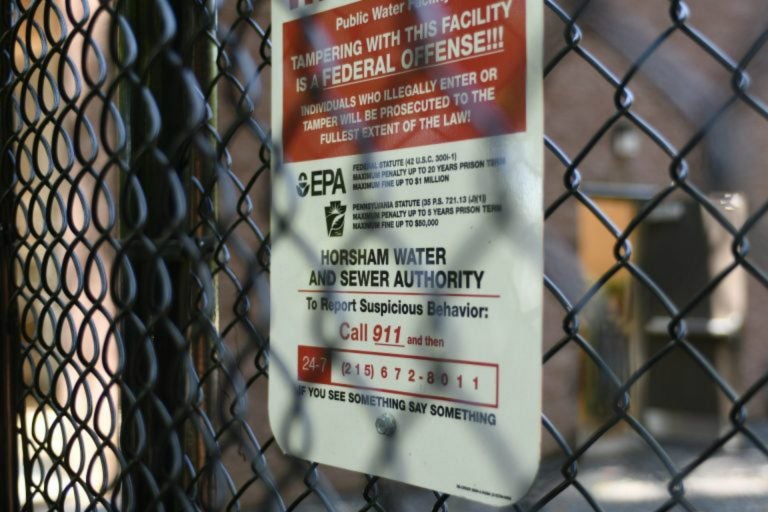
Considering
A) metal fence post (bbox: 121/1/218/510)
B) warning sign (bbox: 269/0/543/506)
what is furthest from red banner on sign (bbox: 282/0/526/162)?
metal fence post (bbox: 121/1/218/510)

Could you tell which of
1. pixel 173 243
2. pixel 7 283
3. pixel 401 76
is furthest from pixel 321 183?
pixel 7 283

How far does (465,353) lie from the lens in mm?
729

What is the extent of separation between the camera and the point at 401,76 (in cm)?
79

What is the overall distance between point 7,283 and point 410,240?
0.99 m

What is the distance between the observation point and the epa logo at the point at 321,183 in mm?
837

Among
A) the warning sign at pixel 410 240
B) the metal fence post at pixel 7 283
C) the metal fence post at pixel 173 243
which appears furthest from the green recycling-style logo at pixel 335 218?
the metal fence post at pixel 7 283

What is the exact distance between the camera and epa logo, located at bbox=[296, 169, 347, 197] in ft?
2.75

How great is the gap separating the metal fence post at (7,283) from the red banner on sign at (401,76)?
31.3 inches

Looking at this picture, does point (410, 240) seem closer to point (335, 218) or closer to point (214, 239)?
point (335, 218)

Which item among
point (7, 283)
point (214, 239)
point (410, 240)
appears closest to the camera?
point (410, 240)

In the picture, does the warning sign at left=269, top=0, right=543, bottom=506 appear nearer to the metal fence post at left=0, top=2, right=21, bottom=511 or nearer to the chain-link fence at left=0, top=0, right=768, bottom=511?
the chain-link fence at left=0, top=0, right=768, bottom=511

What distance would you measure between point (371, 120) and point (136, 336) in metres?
0.54

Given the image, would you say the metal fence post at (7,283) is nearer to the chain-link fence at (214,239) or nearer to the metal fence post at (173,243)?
the chain-link fence at (214,239)

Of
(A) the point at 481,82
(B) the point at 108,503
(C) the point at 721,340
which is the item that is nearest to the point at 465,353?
(A) the point at 481,82
